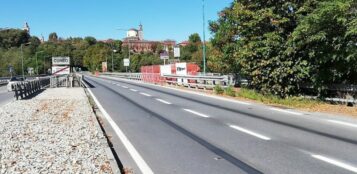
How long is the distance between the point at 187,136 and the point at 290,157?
3501 mm

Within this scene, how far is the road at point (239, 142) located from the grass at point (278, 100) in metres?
2.16

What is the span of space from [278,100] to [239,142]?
10.7 metres

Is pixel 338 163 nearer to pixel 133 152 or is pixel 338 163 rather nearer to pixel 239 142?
pixel 239 142

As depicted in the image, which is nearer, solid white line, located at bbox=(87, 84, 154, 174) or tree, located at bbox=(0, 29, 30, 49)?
solid white line, located at bbox=(87, 84, 154, 174)

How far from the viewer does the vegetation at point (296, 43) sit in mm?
16859

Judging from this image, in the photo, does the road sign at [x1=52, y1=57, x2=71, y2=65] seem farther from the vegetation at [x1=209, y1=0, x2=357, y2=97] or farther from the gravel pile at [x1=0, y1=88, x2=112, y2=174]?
the gravel pile at [x1=0, y1=88, x2=112, y2=174]

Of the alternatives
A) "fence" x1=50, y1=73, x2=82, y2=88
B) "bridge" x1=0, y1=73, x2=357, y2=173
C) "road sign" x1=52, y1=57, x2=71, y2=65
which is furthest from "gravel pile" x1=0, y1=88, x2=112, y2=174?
"road sign" x1=52, y1=57, x2=71, y2=65

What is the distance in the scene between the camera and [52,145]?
1053 cm

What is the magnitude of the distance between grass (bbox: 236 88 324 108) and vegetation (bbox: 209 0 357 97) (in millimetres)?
410

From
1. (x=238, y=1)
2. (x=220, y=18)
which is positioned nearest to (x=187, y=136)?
(x=238, y=1)

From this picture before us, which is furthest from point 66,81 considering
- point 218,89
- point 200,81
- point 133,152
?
point 133,152

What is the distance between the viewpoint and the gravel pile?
818 cm

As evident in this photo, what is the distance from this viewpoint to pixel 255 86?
79.3ft

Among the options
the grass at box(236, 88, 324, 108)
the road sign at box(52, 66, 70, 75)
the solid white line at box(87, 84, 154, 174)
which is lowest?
the solid white line at box(87, 84, 154, 174)
